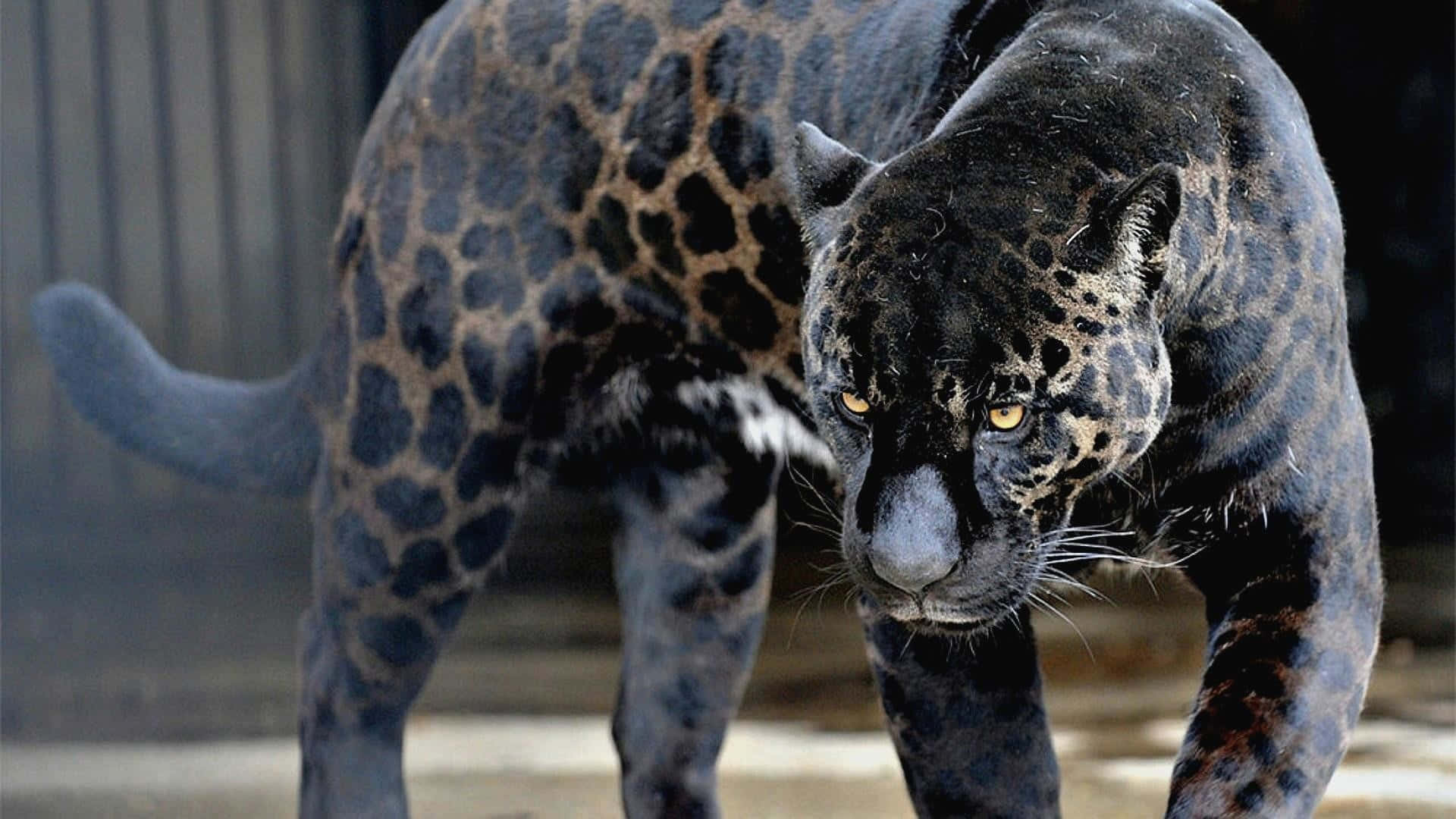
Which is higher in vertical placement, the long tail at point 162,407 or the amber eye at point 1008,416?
the amber eye at point 1008,416

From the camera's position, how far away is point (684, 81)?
138 inches

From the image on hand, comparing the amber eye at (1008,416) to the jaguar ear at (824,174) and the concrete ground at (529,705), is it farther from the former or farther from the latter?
the concrete ground at (529,705)

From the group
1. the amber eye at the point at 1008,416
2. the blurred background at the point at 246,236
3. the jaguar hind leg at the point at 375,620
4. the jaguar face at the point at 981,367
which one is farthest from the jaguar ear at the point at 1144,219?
the blurred background at the point at 246,236

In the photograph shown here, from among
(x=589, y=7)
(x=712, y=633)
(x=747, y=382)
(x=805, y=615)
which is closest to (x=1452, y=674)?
(x=805, y=615)

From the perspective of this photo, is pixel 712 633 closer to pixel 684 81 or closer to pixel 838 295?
pixel 684 81

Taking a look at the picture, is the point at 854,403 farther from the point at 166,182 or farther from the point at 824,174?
the point at 166,182

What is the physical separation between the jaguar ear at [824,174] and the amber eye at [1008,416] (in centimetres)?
43

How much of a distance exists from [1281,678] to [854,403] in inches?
29.1

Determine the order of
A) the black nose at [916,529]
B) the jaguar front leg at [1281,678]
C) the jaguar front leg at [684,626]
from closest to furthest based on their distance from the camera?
1. the black nose at [916,529]
2. the jaguar front leg at [1281,678]
3. the jaguar front leg at [684,626]

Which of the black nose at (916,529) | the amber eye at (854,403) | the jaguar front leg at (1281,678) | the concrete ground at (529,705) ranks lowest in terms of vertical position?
the concrete ground at (529,705)

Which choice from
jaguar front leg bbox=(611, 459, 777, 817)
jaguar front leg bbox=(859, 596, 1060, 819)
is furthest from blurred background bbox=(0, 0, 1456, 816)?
jaguar front leg bbox=(859, 596, 1060, 819)

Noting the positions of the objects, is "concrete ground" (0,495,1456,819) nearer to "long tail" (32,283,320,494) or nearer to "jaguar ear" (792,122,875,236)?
"long tail" (32,283,320,494)

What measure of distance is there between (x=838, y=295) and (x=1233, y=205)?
0.61 metres

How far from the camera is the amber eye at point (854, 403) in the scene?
254 cm
